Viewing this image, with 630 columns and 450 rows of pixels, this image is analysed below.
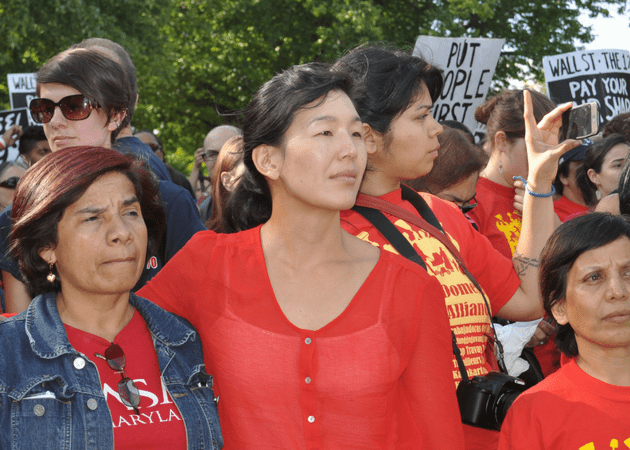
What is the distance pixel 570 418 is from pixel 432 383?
0.64 meters

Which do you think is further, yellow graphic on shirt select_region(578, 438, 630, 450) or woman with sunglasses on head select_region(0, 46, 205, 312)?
woman with sunglasses on head select_region(0, 46, 205, 312)

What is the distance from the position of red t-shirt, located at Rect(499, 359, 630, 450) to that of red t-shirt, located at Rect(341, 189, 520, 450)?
0.73 feet

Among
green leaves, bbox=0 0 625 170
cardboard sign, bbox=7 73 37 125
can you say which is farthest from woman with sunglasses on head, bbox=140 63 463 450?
green leaves, bbox=0 0 625 170

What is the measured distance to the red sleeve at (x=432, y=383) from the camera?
2.15 m

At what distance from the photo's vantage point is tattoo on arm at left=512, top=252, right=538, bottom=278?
2889 mm

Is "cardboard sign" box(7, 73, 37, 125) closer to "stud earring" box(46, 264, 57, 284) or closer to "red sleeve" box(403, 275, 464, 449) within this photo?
"stud earring" box(46, 264, 57, 284)

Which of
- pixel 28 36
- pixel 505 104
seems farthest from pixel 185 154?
pixel 505 104

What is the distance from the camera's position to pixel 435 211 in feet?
9.44

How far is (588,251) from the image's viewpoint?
2764mm

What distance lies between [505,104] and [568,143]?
1.79 m

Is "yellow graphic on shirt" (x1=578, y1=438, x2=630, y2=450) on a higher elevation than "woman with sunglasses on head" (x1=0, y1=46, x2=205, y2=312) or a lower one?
lower

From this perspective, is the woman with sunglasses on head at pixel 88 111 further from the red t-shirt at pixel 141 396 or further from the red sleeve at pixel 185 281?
the red t-shirt at pixel 141 396

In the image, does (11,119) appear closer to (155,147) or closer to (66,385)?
(155,147)

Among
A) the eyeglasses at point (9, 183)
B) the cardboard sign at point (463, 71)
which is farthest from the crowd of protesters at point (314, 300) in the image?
the cardboard sign at point (463, 71)
